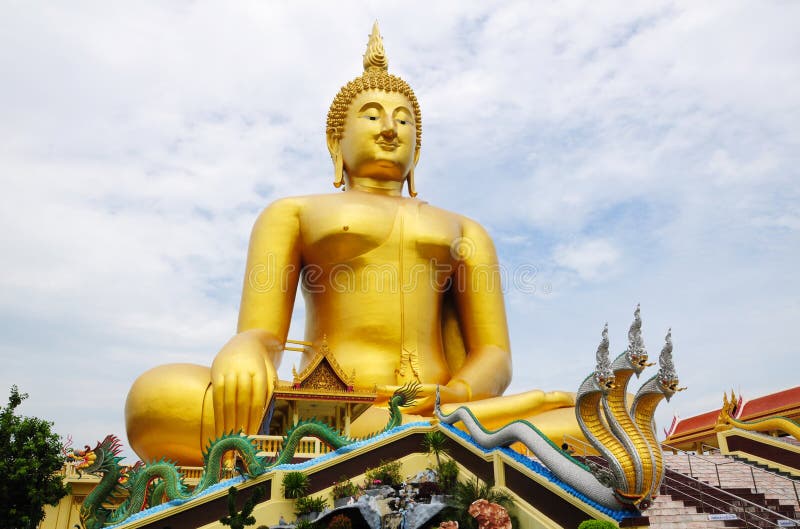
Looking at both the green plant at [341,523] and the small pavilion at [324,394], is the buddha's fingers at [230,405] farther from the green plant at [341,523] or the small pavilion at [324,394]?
the green plant at [341,523]

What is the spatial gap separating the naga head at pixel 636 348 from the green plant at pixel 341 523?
3.30 meters

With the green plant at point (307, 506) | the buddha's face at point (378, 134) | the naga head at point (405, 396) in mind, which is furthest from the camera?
the buddha's face at point (378, 134)

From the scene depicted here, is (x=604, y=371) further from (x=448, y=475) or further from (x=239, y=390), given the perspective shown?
(x=239, y=390)

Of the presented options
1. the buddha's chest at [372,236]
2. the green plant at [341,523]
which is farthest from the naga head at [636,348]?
the buddha's chest at [372,236]

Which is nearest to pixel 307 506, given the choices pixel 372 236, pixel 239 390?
pixel 239 390

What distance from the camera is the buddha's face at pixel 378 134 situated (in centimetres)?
1341

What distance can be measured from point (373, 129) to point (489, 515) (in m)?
Answer: 8.12

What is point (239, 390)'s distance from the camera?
10164 mm

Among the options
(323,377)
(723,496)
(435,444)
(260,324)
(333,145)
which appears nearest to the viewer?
(723,496)

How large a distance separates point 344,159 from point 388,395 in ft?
16.0

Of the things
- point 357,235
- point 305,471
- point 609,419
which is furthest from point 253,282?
point 609,419

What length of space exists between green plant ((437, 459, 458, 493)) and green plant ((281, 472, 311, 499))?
1.60m

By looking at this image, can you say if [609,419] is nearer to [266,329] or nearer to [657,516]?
[657,516]

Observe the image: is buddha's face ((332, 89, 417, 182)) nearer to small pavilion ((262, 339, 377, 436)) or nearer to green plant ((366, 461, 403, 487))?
small pavilion ((262, 339, 377, 436))
